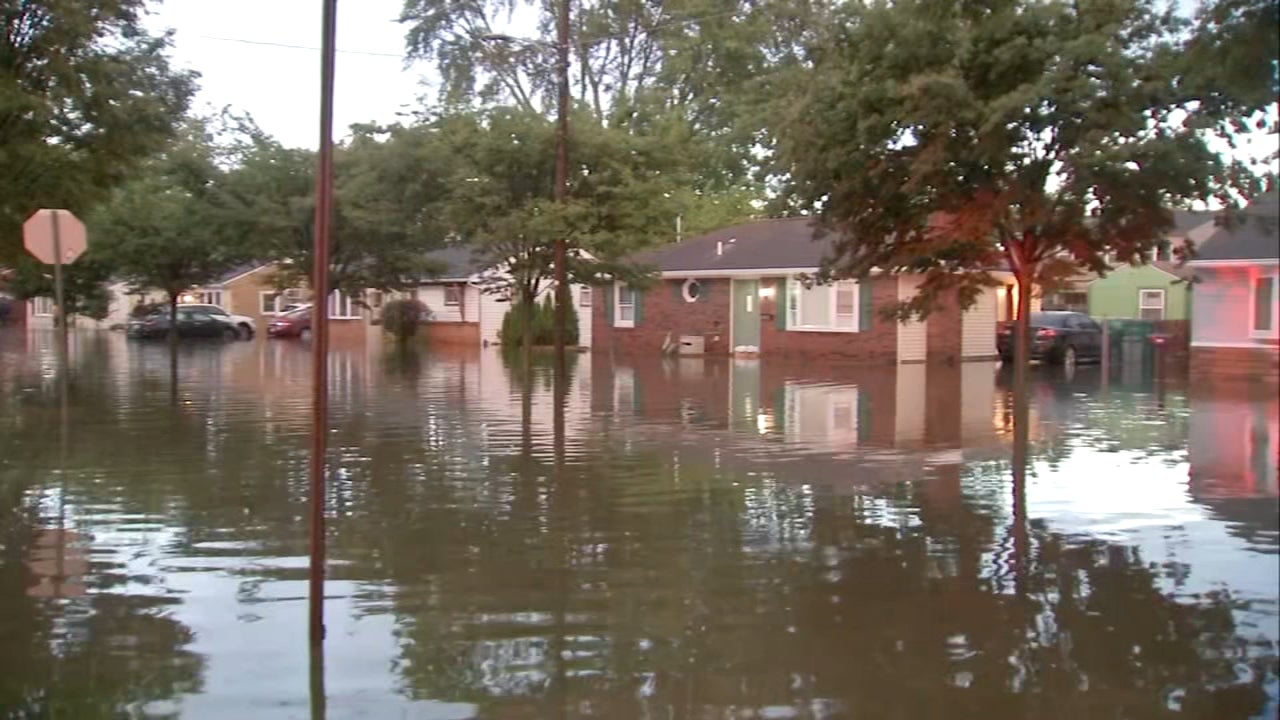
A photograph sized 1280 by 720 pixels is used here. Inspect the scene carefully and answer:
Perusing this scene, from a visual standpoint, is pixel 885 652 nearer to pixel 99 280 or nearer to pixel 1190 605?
pixel 1190 605

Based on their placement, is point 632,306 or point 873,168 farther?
point 632,306

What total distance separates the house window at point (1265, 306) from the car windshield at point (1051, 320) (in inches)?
1158

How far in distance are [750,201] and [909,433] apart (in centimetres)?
3828

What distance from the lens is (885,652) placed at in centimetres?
630

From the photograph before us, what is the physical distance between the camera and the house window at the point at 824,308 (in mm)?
31547

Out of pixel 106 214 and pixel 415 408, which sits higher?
pixel 106 214

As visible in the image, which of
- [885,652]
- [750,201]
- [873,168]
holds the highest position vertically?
[750,201]

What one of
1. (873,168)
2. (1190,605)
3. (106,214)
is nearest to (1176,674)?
(1190,605)

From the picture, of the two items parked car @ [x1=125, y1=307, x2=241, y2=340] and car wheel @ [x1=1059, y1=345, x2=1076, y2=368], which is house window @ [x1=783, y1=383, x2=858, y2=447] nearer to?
car wheel @ [x1=1059, y1=345, x2=1076, y2=368]

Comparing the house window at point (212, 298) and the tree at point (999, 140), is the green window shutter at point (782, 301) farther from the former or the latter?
the house window at point (212, 298)

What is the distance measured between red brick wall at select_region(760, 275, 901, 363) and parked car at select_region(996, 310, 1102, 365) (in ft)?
6.23

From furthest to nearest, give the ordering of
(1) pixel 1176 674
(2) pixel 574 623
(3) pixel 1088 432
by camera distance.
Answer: (3) pixel 1088 432 < (2) pixel 574 623 < (1) pixel 1176 674

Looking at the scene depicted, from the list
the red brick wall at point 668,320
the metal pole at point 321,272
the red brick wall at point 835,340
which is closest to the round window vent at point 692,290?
the red brick wall at point 668,320

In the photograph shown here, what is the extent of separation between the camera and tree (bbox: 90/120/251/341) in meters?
35.5
